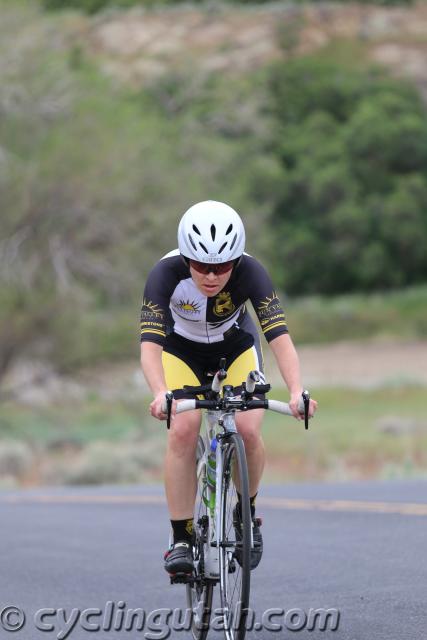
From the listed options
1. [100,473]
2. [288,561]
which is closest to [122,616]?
[288,561]

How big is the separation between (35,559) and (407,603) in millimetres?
3735

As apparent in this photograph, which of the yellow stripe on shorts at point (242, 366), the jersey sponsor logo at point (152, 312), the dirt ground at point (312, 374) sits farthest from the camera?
the dirt ground at point (312, 374)

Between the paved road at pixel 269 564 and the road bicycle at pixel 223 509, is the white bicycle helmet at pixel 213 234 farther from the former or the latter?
the paved road at pixel 269 564

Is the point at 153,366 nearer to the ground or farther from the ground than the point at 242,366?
nearer to the ground

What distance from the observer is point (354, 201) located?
276 feet

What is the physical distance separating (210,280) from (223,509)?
3.54ft

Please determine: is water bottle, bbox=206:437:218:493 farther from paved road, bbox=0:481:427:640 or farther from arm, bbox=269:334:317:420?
paved road, bbox=0:481:427:640

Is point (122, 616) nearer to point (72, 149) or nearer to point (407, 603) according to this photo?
point (407, 603)

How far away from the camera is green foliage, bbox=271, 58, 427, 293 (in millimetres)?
83125

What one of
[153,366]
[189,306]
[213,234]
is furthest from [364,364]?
[213,234]

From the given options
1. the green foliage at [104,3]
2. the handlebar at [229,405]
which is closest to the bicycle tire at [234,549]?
the handlebar at [229,405]

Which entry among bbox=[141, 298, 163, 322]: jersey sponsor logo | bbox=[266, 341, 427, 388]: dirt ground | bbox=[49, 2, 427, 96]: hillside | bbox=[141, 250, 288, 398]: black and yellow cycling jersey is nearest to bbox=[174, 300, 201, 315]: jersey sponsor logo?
bbox=[141, 250, 288, 398]: black and yellow cycling jersey

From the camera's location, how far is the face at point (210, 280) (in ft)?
23.7

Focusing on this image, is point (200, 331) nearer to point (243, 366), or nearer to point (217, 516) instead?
point (243, 366)
